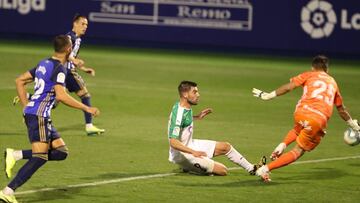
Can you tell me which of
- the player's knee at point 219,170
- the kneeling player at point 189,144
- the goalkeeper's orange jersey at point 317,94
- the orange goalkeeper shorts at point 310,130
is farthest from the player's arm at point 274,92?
the player's knee at point 219,170

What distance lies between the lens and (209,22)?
35.0m

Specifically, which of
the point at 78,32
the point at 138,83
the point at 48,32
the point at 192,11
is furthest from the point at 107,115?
the point at 48,32

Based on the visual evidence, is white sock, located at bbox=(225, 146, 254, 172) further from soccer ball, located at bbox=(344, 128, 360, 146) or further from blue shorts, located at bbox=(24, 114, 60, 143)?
blue shorts, located at bbox=(24, 114, 60, 143)

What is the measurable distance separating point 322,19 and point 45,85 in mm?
23444

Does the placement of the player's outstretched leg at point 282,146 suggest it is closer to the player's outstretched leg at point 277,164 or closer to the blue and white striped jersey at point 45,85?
the player's outstretched leg at point 277,164

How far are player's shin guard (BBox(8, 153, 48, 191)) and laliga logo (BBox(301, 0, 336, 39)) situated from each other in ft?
77.1

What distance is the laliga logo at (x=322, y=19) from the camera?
1315 inches

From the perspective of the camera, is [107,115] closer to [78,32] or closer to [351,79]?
[78,32]

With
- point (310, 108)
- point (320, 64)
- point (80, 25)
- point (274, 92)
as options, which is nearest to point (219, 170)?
point (274, 92)

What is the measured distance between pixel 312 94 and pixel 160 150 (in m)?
3.50

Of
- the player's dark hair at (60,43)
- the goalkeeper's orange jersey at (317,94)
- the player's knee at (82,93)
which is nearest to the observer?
the player's dark hair at (60,43)

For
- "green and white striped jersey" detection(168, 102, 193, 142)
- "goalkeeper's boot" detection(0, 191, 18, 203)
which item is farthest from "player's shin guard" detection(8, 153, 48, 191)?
"green and white striped jersey" detection(168, 102, 193, 142)

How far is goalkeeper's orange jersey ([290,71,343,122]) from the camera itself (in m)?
13.4

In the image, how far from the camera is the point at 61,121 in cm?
1928
